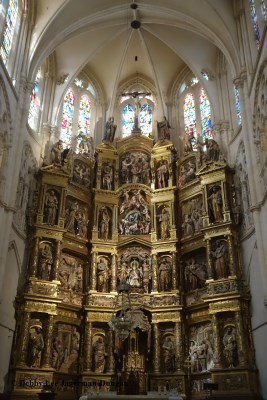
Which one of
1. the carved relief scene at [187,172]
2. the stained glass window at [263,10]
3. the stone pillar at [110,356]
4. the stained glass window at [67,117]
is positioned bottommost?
the stone pillar at [110,356]

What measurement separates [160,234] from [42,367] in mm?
8933

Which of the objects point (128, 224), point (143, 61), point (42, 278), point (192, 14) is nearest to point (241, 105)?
point (192, 14)

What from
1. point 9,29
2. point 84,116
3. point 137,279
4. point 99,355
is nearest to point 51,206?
point 137,279

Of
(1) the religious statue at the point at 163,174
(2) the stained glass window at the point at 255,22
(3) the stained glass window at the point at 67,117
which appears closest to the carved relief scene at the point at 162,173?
(1) the religious statue at the point at 163,174

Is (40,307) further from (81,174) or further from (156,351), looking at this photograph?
(81,174)

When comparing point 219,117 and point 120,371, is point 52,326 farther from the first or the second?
point 219,117

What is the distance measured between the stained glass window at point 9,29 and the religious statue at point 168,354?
14.9 metres

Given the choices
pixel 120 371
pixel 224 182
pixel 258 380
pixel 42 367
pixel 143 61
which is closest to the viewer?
pixel 258 380

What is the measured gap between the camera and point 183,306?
2125cm

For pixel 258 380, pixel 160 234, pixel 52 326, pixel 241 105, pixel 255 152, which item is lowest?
pixel 258 380

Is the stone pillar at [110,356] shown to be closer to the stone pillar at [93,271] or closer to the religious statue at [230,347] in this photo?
the stone pillar at [93,271]

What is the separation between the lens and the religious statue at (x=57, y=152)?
23859 millimetres

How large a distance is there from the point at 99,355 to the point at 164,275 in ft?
16.4

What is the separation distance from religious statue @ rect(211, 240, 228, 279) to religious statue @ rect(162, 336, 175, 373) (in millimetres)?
3877
